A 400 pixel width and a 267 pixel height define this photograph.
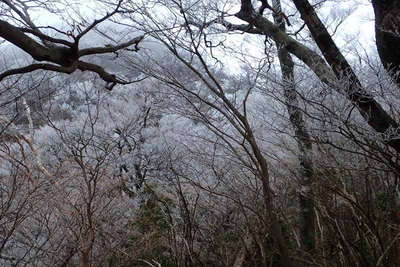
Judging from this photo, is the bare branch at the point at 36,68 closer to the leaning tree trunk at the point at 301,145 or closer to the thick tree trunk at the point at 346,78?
the thick tree trunk at the point at 346,78

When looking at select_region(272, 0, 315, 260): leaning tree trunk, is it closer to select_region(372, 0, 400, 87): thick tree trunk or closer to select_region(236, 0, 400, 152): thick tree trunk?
select_region(236, 0, 400, 152): thick tree trunk

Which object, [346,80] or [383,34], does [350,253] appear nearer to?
[346,80]

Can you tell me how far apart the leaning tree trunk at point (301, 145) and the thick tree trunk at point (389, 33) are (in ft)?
3.25

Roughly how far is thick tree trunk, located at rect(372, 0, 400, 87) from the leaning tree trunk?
3.25 ft

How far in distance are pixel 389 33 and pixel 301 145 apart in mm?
2170

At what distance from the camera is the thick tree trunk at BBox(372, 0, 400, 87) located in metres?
2.97

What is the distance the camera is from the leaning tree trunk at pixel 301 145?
431cm

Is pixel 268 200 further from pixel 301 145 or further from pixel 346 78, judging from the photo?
pixel 301 145

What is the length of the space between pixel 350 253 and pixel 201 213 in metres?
2.24

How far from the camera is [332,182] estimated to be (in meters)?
3.56

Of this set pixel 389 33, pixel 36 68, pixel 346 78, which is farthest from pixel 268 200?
pixel 36 68

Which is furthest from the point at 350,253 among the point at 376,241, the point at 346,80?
the point at 346,80

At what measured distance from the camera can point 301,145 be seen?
4934 mm

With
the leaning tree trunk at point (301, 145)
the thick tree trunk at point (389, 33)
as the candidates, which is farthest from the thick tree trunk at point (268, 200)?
the thick tree trunk at point (389, 33)
